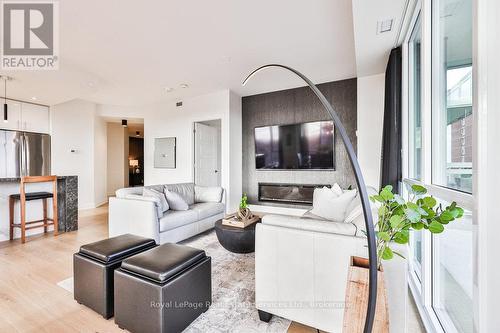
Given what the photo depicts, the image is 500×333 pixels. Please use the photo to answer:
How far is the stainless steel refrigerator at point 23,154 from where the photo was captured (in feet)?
14.7

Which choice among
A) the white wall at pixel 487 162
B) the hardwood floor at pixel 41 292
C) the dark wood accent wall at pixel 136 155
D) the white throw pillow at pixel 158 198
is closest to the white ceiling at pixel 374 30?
the white wall at pixel 487 162

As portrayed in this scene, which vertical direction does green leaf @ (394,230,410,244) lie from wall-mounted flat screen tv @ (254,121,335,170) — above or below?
below

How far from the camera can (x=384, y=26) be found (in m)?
2.19

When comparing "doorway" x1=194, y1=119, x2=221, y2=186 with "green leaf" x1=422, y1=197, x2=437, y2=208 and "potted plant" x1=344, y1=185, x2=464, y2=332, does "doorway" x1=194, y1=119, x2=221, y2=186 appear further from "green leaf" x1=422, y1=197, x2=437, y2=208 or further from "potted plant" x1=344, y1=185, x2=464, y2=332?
"green leaf" x1=422, y1=197, x2=437, y2=208

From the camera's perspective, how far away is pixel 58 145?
516 cm

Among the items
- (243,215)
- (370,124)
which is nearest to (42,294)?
(243,215)

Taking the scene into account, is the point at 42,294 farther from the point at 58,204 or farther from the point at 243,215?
the point at 58,204

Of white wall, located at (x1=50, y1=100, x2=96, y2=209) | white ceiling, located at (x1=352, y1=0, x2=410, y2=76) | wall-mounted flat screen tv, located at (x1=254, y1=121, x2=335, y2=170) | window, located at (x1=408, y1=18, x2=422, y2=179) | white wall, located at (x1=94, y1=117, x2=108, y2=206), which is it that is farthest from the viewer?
white wall, located at (x1=94, y1=117, x2=108, y2=206)

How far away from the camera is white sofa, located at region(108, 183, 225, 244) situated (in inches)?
105

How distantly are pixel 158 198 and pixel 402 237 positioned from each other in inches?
102

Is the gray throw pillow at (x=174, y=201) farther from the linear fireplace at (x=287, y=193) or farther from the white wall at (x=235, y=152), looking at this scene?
the linear fireplace at (x=287, y=193)

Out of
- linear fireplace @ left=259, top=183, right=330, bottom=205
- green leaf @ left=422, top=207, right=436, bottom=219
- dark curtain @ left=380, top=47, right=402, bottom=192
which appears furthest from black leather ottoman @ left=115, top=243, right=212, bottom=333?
linear fireplace @ left=259, top=183, right=330, bottom=205

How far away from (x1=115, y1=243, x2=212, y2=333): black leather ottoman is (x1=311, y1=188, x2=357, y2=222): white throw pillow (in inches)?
58.0

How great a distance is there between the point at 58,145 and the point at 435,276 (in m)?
6.98
